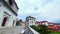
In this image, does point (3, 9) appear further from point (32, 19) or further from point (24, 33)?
point (32, 19)

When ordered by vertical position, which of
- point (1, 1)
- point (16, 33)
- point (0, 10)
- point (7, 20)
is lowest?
point (16, 33)

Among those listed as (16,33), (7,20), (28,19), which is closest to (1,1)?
(7,20)

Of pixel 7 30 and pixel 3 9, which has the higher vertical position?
pixel 3 9

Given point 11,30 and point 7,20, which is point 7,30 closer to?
point 11,30

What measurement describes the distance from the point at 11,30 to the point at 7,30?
1.11 ft

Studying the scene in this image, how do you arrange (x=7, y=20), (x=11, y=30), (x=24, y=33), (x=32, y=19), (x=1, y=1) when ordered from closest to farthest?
(x=24, y=33) < (x=11, y=30) < (x=1, y=1) < (x=7, y=20) < (x=32, y=19)

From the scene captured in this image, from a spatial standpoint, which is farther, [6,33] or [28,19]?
[28,19]

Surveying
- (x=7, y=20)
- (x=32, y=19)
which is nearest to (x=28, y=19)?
(x=32, y=19)

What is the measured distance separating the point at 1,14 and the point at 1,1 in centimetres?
149

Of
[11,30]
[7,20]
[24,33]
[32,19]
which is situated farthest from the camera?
[32,19]

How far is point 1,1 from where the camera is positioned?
35.9 feet

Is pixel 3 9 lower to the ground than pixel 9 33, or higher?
higher

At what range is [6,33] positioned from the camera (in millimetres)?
7840

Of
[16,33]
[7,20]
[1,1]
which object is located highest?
[1,1]
